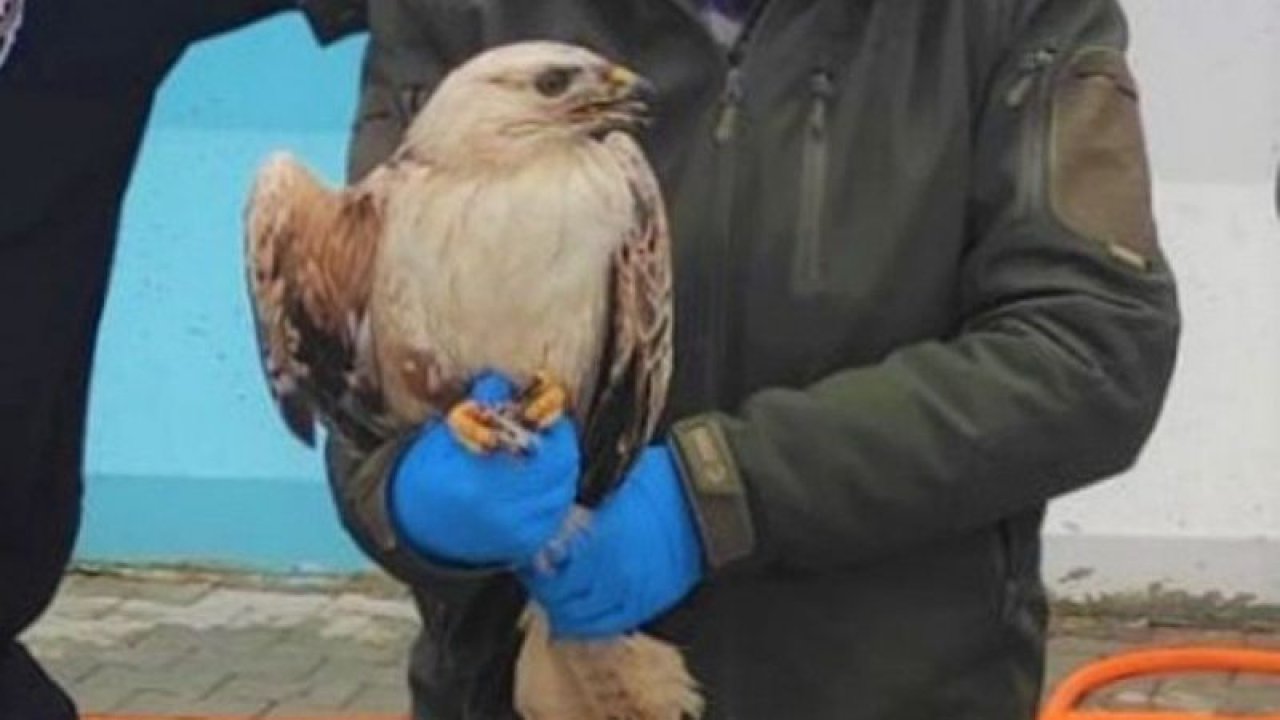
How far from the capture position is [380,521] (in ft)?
6.71

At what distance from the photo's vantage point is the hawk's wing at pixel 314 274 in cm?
196

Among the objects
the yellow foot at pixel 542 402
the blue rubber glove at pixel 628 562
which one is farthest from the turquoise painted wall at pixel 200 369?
the yellow foot at pixel 542 402

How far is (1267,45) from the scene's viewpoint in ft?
20.1

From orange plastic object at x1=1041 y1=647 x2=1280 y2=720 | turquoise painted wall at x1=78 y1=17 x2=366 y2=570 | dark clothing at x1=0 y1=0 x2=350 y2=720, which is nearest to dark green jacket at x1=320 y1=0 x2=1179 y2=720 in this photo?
dark clothing at x1=0 y1=0 x2=350 y2=720

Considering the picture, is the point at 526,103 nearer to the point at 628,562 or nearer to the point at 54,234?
the point at 628,562

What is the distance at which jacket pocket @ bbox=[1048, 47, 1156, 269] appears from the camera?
2.07m

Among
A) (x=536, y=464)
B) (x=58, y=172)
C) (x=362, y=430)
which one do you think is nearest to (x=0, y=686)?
(x=58, y=172)

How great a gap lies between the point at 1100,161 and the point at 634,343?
352mm

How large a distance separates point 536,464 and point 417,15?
42 cm

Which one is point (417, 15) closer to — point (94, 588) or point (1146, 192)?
point (1146, 192)

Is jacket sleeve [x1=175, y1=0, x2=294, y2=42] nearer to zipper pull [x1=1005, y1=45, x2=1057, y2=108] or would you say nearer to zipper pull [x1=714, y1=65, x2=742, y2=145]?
zipper pull [x1=714, y1=65, x2=742, y2=145]

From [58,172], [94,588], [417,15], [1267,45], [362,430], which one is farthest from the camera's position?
[94,588]

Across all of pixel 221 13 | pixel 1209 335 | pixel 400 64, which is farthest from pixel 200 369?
pixel 400 64

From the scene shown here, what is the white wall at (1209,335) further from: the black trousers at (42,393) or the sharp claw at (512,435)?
the sharp claw at (512,435)
